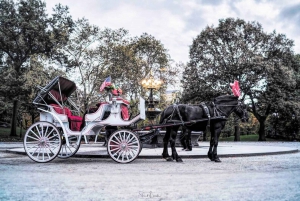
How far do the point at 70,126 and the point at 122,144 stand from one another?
199 cm

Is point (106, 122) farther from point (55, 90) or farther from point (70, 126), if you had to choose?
point (55, 90)

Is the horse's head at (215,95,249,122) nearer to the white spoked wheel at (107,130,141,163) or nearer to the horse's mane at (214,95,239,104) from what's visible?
the horse's mane at (214,95,239,104)

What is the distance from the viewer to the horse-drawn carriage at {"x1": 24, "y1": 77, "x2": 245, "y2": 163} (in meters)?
9.01

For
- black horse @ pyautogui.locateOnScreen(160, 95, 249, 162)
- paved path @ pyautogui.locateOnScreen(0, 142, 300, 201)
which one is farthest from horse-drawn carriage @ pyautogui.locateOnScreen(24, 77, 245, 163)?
paved path @ pyautogui.locateOnScreen(0, 142, 300, 201)

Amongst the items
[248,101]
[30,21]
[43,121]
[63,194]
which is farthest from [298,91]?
[63,194]

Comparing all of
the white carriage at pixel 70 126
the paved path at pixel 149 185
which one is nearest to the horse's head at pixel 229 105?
the white carriage at pixel 70 126

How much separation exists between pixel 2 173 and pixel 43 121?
2443 mm

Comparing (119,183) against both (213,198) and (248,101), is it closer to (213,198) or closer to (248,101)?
(213,198)

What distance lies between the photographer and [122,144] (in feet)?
29.3

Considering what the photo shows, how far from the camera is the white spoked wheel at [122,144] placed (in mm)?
8938

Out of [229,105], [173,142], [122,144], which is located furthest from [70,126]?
[229,105]

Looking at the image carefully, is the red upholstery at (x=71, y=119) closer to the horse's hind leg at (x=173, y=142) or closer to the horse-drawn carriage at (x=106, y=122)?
the horse-drawn carriage at (x=106, y=122)

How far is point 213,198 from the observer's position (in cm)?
448

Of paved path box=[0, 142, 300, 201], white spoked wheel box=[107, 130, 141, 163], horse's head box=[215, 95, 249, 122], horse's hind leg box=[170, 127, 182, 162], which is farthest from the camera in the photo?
horse's head box=[215, 95, 249, 122]
